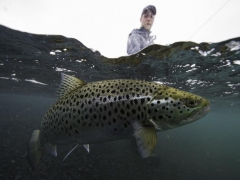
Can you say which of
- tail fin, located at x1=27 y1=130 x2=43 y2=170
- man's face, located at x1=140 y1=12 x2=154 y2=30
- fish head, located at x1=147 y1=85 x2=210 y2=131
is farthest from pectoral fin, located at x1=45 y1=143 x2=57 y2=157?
man's face, located at x1=140 y1=12 x2=154 y2=30

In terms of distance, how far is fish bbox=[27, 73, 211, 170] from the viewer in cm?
246

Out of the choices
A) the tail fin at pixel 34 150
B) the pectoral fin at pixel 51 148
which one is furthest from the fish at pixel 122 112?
the tail fin at pixel 34 150

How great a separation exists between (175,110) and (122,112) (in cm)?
83

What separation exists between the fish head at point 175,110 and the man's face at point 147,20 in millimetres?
6588

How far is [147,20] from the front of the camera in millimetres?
8109

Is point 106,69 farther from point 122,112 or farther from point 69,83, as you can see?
point 122,112

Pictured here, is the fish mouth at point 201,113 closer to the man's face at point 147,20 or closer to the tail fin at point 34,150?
the tail fin at point 34,150

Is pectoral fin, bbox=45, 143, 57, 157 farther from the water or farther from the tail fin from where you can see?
the water

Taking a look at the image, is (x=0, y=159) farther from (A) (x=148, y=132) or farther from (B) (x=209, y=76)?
(B) (x=209, y=76)

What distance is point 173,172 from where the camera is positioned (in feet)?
43.7

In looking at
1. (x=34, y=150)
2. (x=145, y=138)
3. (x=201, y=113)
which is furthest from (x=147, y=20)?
(x=34, y=150)

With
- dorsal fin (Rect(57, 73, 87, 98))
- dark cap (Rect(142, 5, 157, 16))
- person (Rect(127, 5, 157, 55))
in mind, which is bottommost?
dorsal fin (Rect(57, 73, 87, 98))

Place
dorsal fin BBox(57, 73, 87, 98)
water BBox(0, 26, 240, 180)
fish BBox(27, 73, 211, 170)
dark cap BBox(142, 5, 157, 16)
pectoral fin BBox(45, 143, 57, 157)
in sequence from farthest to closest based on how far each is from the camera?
water BBox(0, 26, 240, 180), dark cap BBox(142, 5, 157, 16), pectoral fin BBox(45, 143, 57, 157), dorsal fin BBox(57, 73, 87, 98), fish BBox(27, 73, 211, 170)

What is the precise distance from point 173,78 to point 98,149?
11042mm
